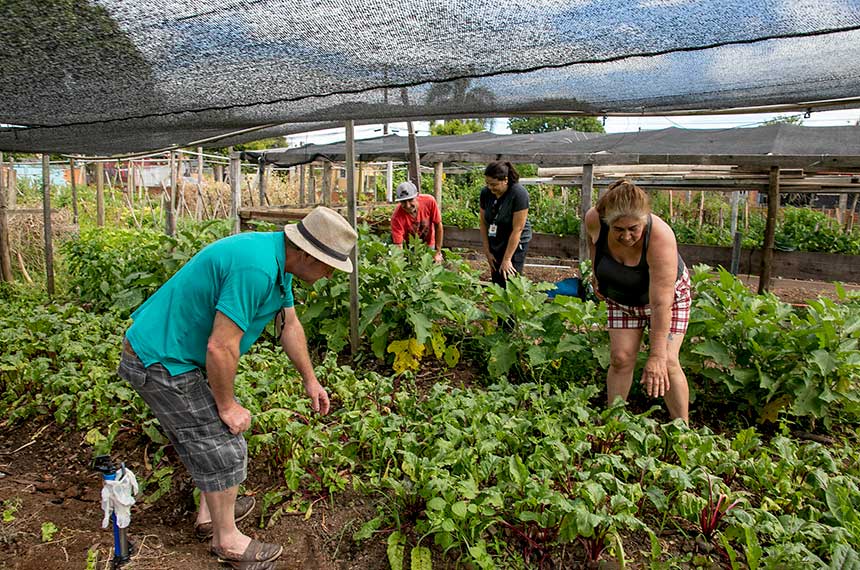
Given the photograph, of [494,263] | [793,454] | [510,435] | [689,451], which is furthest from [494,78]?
[494,263]

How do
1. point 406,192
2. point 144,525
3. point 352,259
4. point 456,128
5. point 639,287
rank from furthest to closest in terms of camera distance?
point 456,128, point 406,192, point 352,259, point 639,287, point 144,525

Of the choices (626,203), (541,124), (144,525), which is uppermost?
(541,124)

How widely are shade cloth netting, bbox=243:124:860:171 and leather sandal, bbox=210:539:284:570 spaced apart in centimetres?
637

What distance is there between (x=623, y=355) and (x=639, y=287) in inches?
18.1

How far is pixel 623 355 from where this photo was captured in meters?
4.02

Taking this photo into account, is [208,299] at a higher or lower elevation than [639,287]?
higher

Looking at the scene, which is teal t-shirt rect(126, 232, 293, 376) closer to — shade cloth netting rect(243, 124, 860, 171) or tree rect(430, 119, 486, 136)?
shade cloth netting rect(243, 124, 860, 171)

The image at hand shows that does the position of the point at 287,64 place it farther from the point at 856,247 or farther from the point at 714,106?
the point at 856,247

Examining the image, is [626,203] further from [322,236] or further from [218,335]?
[218,335]

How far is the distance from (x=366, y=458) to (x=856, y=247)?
38.9 ft

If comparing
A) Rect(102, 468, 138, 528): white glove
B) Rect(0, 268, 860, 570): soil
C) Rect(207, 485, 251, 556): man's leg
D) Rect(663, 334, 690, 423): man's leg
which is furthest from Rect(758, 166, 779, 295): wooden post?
Rect(102, 468, 138, 528): white glove

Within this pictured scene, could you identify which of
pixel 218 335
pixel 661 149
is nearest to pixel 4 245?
pixel 218 335

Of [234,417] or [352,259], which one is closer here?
[234,417]

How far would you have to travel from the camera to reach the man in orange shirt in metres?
6.78
